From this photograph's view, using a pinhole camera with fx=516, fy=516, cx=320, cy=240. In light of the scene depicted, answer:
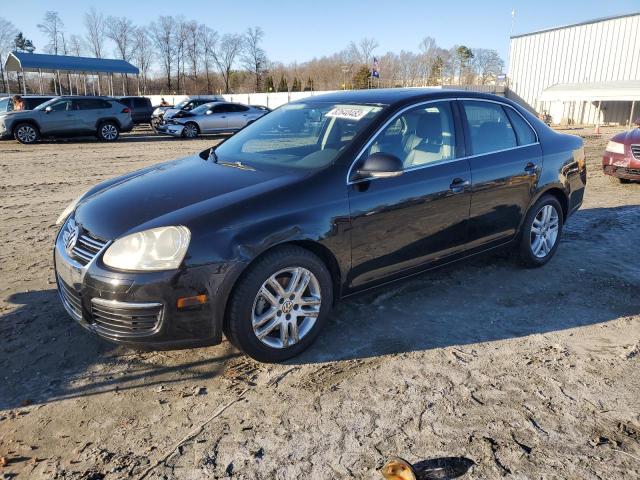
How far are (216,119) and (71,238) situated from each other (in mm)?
18607

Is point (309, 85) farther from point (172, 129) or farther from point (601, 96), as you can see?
point (172, 129)

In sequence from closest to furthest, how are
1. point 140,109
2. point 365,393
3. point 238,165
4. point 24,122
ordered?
1. point 365,393
2. point 238,165
3. point 24,122
4. point 140,109

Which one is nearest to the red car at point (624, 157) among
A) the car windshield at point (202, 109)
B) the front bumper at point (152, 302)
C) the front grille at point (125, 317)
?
the front bumper at point (152, 302)

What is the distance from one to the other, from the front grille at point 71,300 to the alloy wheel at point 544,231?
3.92m

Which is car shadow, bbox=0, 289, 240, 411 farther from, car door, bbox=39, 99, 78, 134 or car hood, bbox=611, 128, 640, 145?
car door, bbox=39, 99, 78, 134

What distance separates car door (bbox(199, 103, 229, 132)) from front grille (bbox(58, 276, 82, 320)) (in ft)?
60.1

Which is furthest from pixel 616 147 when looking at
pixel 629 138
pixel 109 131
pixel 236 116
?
pixel 109 131

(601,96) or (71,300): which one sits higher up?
(601,96)

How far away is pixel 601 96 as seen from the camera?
27531 mm

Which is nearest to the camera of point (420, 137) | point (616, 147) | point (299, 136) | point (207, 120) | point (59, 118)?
point (420, 137)

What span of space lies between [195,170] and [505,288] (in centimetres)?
285

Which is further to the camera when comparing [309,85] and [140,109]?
[309,85]

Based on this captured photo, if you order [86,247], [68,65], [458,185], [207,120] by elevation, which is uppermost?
[68,65]

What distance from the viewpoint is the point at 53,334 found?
3.64 meters
